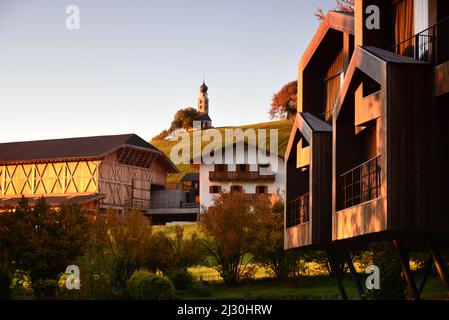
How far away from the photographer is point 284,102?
346 ft

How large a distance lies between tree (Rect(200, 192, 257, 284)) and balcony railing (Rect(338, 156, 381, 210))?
28824 mm

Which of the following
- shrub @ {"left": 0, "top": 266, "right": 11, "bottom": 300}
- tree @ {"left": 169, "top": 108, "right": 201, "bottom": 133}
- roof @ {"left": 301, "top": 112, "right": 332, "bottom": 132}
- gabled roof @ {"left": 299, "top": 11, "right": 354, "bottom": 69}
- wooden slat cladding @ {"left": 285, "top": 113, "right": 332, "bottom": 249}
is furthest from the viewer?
tree @ {"left": 169, "top": 108, "right": 201, "bottom": 133}

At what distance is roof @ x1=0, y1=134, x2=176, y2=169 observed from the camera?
8138cm

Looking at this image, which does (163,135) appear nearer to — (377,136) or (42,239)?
(42,239)

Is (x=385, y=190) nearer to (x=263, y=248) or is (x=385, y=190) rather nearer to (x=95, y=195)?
(x=263, y=248)

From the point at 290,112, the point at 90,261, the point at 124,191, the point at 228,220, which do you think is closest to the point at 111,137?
the point at 124,191

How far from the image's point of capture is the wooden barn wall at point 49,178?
8050 centimetres

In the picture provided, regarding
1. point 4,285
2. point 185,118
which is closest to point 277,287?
point 4,285

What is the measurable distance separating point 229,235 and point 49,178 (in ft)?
107

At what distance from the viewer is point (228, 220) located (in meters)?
55.8

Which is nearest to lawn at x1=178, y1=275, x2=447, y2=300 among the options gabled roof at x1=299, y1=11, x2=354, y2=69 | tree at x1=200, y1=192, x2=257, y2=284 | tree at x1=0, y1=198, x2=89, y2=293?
tree at x1=200, y1=192, x2=257, y2=284

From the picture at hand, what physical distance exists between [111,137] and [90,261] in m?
46.4

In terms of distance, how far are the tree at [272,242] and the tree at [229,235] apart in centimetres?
83

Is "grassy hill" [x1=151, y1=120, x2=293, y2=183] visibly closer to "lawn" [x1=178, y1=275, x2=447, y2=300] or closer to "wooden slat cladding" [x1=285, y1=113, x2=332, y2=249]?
"lawn" [x1=178, y1=275, x2=447, y2=300]
